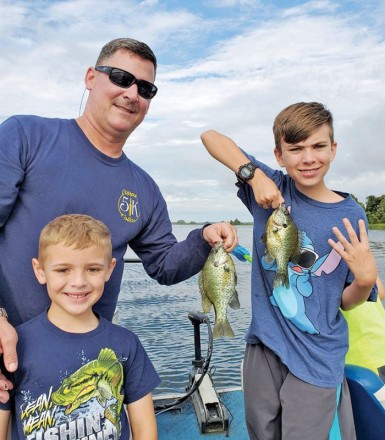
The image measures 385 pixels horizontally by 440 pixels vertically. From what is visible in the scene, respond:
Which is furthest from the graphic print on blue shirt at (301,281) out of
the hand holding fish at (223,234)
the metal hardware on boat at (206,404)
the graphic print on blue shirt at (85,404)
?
the metal hardware on boat at (206,404)

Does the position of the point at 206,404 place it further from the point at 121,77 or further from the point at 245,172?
the point at 121,77

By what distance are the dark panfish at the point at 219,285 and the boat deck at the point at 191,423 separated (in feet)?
6.03

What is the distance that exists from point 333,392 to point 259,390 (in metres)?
0.42

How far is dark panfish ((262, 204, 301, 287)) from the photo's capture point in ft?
8.46

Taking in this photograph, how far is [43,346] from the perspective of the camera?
219 cm

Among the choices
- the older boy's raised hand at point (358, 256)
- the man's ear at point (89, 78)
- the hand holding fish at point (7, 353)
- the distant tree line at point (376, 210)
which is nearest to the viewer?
the hand holding fish at point (7, 353)

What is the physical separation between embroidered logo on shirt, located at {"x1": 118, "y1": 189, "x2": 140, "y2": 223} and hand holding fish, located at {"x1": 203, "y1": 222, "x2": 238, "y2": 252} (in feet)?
1.55

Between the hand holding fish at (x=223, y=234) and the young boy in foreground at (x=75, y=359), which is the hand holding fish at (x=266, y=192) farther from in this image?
the young boy in foreground at (x=75, y=359)

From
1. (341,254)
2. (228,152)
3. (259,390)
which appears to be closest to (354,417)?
(259,390)

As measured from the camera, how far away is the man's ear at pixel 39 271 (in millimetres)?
2295

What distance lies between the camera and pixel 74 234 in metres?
2.24

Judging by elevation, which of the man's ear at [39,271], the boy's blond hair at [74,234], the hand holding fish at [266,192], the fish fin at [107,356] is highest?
the hand holding fish at [266,192]

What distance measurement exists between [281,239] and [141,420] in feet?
3.96

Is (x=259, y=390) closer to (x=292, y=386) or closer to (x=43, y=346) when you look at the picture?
(x=292, y=386)
